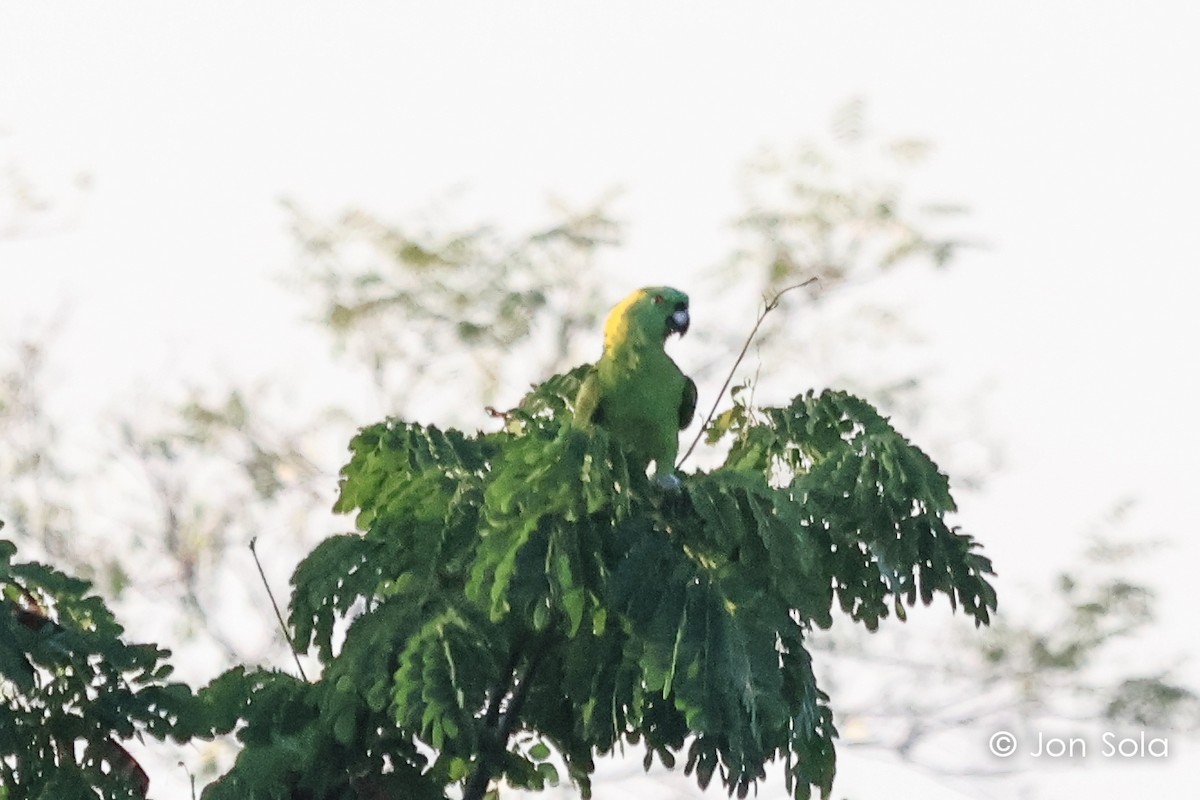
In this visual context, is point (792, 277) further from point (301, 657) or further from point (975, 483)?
point (301, 657)

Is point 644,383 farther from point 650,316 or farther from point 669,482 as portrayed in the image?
point 669,482

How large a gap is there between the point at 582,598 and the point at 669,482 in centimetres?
39

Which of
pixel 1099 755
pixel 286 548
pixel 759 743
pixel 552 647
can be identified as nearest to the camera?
pixel 759 743

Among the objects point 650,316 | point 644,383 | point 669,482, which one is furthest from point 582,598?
point 650,316

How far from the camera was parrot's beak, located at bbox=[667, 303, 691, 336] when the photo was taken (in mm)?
3340

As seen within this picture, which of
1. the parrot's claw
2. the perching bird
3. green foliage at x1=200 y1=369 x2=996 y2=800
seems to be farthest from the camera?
the perching bird

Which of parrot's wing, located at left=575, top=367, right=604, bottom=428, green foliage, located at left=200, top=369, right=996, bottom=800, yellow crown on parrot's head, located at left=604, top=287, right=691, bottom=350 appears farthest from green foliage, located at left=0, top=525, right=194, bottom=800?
yellow crown on parrot's head, located at left=604, top=287, right=691, bottom=350

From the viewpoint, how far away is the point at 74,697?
121 inches

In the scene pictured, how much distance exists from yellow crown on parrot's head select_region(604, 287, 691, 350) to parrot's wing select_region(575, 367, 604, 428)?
0.28ft

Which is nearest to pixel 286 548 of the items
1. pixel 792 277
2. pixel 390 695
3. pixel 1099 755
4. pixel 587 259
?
pixel 587 259

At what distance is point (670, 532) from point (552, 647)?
1.44ft

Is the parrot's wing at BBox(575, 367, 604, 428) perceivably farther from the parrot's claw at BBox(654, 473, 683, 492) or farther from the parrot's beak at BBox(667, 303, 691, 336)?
the parrot's claw at BBox(654, 473, 683, 492)

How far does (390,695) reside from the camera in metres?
2.79

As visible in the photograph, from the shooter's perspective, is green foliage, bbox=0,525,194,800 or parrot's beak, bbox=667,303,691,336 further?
parrot's beak, bbox=667,303,691,336
